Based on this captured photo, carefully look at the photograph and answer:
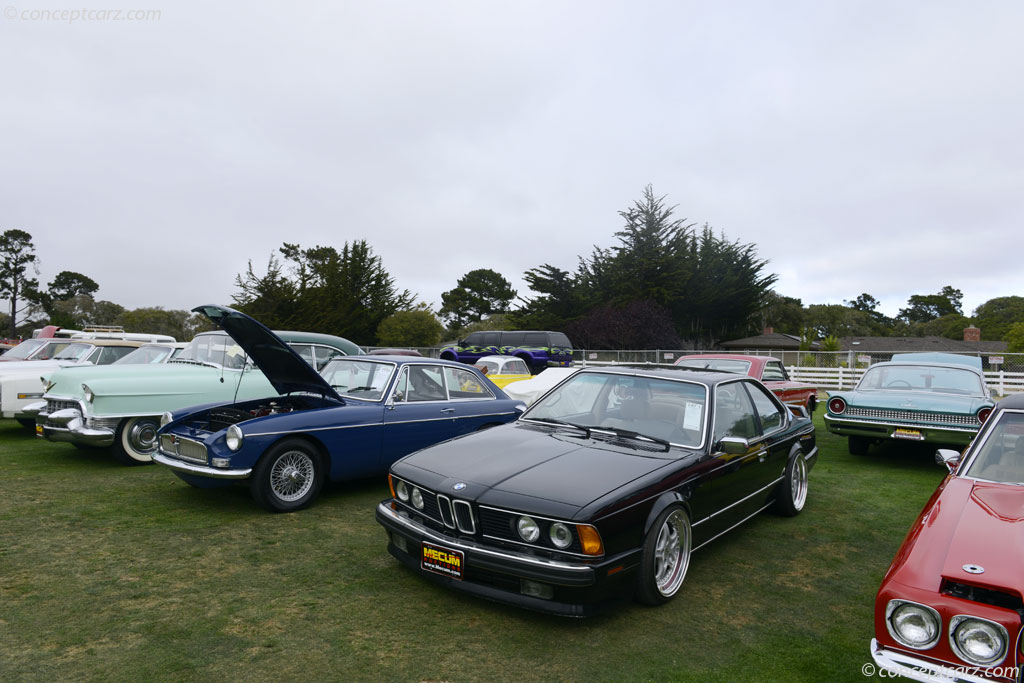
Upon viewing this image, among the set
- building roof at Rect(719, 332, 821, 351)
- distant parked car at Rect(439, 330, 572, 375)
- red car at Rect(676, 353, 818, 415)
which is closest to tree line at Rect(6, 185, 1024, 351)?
building roof at Rect(719, 332, 821, 351)

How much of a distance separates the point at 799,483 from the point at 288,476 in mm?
5041

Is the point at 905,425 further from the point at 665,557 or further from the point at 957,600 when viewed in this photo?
the point at 957,600

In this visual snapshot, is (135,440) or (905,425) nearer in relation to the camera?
(135,440)

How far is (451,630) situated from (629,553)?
1127 mm

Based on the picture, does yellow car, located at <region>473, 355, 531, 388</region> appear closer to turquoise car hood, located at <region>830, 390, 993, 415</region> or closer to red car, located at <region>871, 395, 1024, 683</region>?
turquoise car hood, located at <region>830, 390, 993, 415</region>

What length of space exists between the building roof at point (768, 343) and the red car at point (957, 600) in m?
55.0

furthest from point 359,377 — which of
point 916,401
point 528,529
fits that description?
point 916,401

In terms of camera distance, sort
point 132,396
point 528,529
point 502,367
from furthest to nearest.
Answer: point 502,367 < point 132,396 < point 528,529

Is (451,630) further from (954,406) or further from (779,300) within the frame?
(779,300)

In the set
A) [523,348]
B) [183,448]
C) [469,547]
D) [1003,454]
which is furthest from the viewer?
[523,348]

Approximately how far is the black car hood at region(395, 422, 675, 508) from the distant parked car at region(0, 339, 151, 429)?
7073 millimetres

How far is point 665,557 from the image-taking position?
3.92 meters

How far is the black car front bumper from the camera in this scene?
3.29 m

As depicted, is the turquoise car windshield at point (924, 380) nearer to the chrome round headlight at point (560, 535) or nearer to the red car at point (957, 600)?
the red car at point (957, 600)
